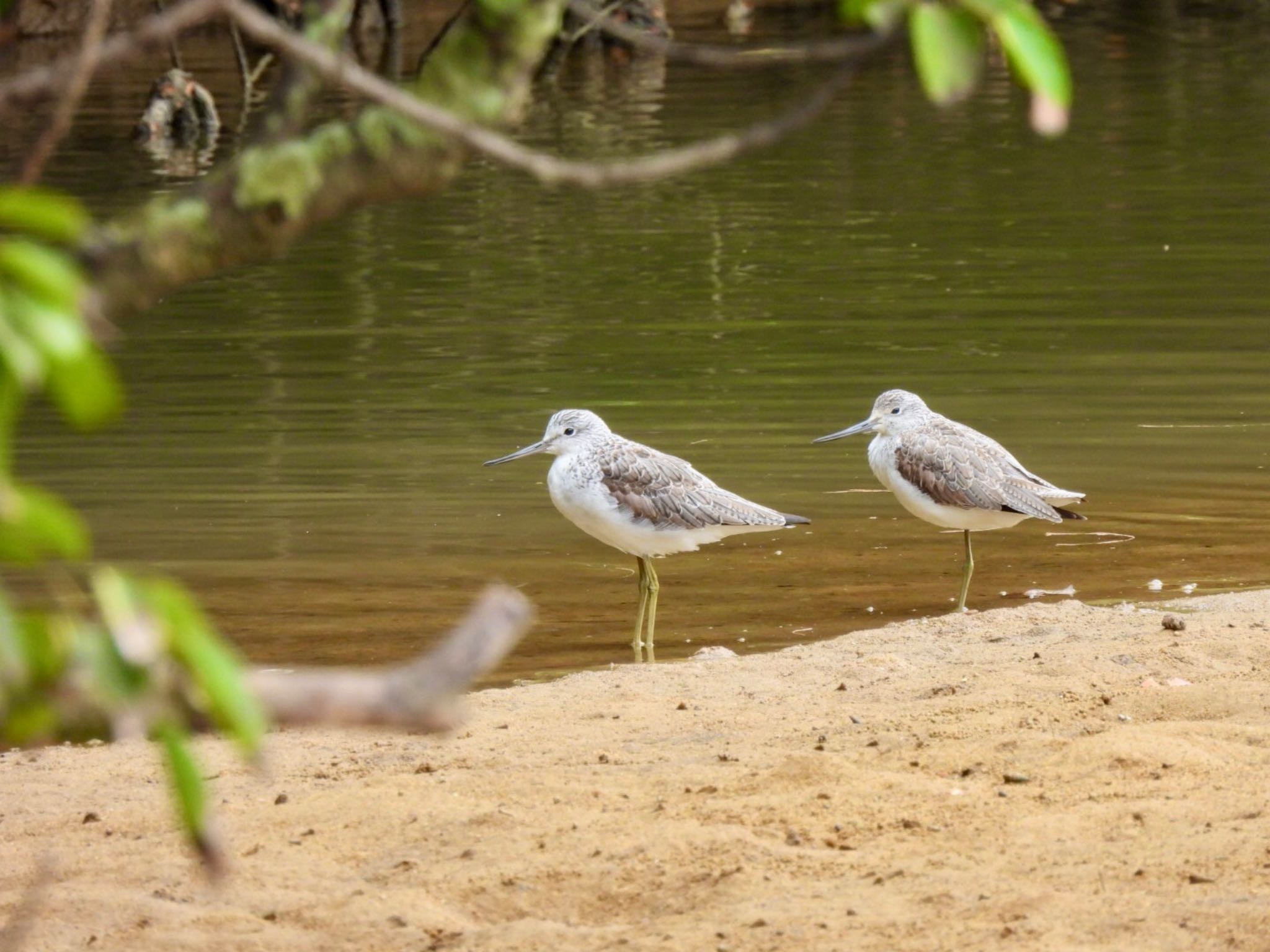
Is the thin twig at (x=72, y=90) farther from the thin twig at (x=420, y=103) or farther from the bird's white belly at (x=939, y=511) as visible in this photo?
the bird's white belly at (x=939, y=511)

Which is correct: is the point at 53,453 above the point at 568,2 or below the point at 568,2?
below

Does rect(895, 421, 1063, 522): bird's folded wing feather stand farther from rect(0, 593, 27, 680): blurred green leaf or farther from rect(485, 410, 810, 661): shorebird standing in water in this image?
rect(0, 593, 27, 680): blurred green leaf

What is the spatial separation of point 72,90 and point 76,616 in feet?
1.95

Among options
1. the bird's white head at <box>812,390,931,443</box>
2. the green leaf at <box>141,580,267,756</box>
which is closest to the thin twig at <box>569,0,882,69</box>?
the green leaf at <box>141,580,267,756</box>

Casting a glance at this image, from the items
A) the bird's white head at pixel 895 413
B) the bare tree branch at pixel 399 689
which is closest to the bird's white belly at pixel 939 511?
the bird's white head at pixel 895 413

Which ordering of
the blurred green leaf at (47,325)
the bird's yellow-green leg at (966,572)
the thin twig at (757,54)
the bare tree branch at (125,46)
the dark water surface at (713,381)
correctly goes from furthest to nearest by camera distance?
the dark water surface at (713,381) → the bird's yellow-green leg at (966,572) → the thin twig at (757,54) → the bare tree branch at (125,46) → the blurred green leaf at (47,325)

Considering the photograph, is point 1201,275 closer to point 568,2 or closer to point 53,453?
point 53,453

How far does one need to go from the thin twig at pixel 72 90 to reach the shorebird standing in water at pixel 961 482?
7075mm

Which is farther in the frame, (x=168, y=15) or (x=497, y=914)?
(x=497, y=914)

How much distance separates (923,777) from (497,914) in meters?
1.37

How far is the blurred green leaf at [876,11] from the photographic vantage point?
174 centimetres

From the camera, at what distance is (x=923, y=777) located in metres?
5.23

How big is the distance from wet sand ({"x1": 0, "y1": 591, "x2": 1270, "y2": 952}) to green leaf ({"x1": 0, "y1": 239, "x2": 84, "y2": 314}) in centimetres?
299

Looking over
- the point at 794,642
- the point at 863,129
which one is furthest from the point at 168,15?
the point at 863,129
